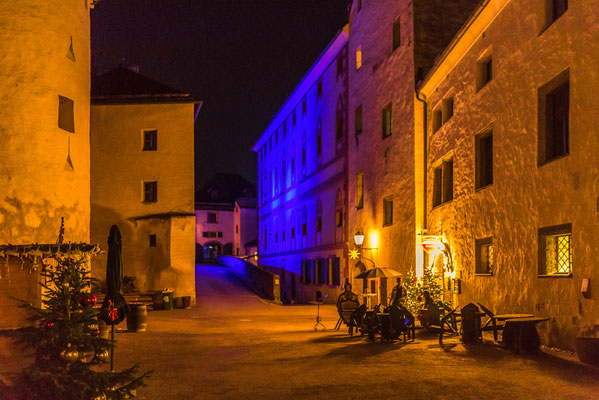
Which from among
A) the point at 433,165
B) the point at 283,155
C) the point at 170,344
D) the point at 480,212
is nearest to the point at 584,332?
the point at 480,212

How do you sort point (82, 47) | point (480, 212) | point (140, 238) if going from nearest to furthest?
point (480, 212)
point (82, 47)
point (140, 238)

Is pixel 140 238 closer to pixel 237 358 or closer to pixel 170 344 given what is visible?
pixel 170 344

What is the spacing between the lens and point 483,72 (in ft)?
62.6

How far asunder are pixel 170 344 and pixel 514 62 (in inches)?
438

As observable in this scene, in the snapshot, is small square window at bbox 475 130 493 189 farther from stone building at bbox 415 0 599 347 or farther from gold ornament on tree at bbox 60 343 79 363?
gold ornament on tree at bbox 60 343 79 363

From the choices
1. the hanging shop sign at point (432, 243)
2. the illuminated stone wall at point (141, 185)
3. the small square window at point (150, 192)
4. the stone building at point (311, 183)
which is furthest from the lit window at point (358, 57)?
the hanging shop sign at point (432, 243)

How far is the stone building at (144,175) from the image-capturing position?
32625 mm

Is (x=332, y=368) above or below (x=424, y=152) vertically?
below

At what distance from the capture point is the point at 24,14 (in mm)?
20734

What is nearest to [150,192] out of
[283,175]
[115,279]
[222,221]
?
[115,279]

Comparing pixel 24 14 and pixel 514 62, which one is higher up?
pixel 24 14

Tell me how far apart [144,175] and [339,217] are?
11247 mm

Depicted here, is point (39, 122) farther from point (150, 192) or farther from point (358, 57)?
point (358, 57)

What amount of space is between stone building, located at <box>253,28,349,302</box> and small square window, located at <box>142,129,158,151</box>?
10.1 meters
